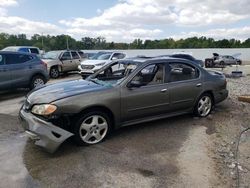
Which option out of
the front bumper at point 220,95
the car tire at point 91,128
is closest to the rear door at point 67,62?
the front bumper at point 220,95

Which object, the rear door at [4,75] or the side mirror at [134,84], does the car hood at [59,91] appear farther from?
the rear door at [4,75]

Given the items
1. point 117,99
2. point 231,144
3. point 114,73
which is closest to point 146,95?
point 117,99

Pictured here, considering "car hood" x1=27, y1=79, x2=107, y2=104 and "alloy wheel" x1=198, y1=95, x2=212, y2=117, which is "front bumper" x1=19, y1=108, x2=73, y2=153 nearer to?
"car hood" x1=27, y1=79, x2=107, y2=104

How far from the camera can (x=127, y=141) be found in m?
5.60

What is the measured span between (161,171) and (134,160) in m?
0.53

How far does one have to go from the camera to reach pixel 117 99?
5.57 metres

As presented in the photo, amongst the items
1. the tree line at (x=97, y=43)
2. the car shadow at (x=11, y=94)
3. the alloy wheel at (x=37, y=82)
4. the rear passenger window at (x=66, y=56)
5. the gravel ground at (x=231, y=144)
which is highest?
the tree line at (x=97, y=43)

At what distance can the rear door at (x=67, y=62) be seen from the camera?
17.6 meters

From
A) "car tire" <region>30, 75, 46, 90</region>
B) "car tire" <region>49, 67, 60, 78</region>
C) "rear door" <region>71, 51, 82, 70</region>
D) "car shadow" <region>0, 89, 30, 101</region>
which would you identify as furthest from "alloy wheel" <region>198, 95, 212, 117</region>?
"rear door" <region>71, 51, 82, 70</region>

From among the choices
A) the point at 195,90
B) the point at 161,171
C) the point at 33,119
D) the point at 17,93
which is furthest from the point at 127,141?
the point at 17,93

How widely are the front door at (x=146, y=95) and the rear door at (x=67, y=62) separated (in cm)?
1203

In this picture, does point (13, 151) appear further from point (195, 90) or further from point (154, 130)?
point (195, 90)

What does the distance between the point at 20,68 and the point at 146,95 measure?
242 inches

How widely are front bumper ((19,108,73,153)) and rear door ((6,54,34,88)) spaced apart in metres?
5.88
